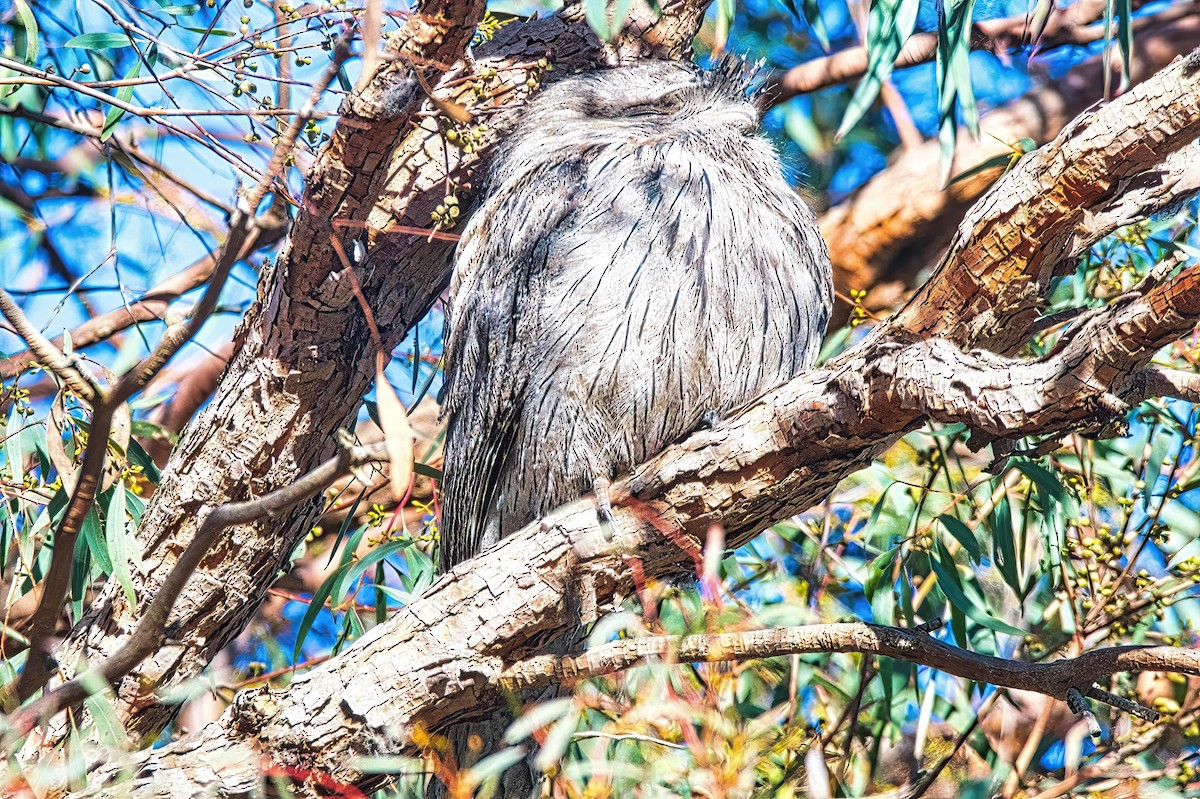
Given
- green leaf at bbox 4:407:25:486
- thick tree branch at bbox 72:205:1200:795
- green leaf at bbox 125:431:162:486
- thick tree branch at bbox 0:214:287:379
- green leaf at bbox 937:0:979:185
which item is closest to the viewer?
thick tree branch at bbox 72:205:1200:795

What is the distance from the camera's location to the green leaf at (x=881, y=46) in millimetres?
2311

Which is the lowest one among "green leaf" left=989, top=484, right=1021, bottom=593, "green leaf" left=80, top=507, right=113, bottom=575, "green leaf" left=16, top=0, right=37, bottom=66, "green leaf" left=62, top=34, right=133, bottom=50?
"green leaf" left=989, top=484, right=1021, bottom=593

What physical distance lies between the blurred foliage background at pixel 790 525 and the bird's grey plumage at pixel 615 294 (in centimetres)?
22

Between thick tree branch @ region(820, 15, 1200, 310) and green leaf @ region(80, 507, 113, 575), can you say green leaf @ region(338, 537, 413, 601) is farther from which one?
thick tree branch @ region(820, 15, 1200, 310)

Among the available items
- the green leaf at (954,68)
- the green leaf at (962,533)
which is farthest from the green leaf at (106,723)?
the green leaf at (954,68)

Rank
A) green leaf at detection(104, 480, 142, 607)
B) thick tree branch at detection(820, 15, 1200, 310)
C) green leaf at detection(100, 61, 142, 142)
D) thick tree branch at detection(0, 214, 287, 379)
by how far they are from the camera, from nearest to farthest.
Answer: green leaf at detection(104, 480, 142, 607)
green leaf at detection(100, 61, 142, 142)
thick tree branch at detection(0, 214, 287, 379)
thick tree branch at detection(820, 15, 1200, 310)

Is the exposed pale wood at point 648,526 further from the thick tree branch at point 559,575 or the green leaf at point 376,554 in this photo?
the green leaf at point 376,554

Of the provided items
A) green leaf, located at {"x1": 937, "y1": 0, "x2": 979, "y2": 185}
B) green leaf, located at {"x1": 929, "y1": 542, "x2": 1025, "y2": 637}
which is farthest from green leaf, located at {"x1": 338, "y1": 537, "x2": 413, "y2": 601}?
green leaf, located at {"x1": 937, "y1": 0, "x2": 979, "y2": 185}

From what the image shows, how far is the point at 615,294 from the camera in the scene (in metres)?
2.19

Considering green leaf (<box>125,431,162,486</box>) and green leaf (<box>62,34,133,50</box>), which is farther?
green leaf (<box>125,431,162,486</box>)

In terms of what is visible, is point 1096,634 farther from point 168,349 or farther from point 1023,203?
point 168,349

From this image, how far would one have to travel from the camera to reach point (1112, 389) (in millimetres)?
1301

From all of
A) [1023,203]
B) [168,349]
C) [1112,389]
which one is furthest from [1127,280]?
[168,349]

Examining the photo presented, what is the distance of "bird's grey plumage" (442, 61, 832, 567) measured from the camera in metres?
2.19
